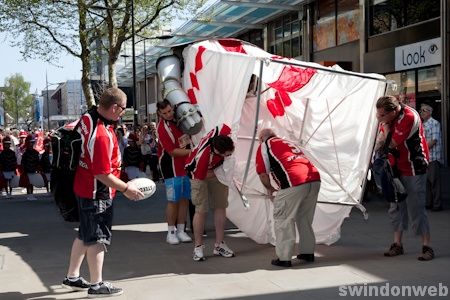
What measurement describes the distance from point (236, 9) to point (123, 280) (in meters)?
18.7

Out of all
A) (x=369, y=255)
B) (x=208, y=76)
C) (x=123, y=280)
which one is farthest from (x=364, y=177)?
(x=123, y=280)

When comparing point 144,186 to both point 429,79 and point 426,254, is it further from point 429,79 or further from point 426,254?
point 429,79

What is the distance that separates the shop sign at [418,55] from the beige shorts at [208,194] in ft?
32.1

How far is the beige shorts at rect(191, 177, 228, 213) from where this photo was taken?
6668 millimetres

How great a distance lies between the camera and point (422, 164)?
6.36 meters

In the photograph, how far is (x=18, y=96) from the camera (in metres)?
119

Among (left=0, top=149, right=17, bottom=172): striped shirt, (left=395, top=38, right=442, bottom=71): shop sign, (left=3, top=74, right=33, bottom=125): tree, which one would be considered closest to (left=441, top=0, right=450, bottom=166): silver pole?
(left=395, top=38, right=442, bottom=71): shop sign

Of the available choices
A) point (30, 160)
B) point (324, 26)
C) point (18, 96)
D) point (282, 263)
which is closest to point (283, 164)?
point (282, 263)

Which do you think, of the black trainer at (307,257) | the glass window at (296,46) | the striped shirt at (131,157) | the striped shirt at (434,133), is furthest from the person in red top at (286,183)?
the glass window at (296,46)

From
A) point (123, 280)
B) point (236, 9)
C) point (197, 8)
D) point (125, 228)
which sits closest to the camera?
point (123, 280)

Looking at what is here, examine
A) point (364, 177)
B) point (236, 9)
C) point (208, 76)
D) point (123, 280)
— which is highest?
point (236, 9)

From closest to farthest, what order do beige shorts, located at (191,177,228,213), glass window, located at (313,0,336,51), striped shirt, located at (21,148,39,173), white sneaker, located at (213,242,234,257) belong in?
beige shorts, located at (191,177,228,213) → white sneaker, located at (213,242,234,257) → striped shirt, located at (21,148,39,173) → glass window, located at (313,0,336,51)

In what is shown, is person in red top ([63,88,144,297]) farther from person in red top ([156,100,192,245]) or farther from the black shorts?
person in red top ([156,100,192,245])

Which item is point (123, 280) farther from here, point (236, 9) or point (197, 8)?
point (197, 8)
